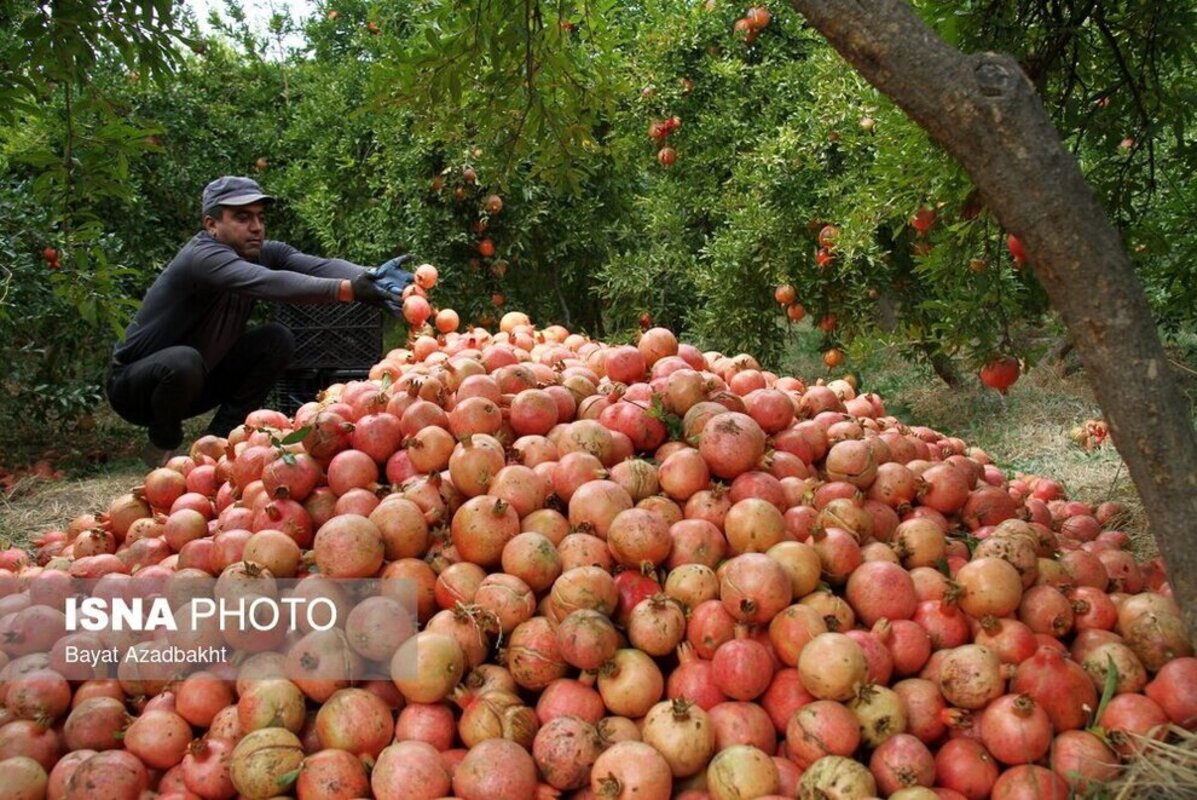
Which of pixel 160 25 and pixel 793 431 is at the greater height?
pixel 160 25

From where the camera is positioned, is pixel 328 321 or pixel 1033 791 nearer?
pixel 1033 791

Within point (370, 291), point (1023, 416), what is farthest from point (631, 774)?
point (1023, 416)

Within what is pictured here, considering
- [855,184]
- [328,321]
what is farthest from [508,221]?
[855,184]

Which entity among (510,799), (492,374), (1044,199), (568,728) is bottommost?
(510,799)

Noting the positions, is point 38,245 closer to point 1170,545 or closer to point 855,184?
point 855,184

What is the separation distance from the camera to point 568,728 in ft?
6.77

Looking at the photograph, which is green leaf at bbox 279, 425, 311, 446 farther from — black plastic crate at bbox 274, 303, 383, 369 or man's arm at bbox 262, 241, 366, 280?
black plastic crate at bbox 274, 303, 383, 369

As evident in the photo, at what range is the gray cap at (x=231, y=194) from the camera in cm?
536

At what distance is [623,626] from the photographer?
2.38 meters

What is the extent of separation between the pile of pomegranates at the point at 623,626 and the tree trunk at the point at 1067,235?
0.55 meters

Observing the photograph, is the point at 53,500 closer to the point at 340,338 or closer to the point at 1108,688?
the point at 340,338

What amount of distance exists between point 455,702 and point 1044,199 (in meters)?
1.61

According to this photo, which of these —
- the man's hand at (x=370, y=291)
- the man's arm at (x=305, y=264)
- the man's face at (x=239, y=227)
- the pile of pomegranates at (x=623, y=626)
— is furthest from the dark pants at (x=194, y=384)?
the pile of pomegranates at (x=623, y=626)

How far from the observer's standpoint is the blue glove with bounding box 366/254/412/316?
16.5ft
